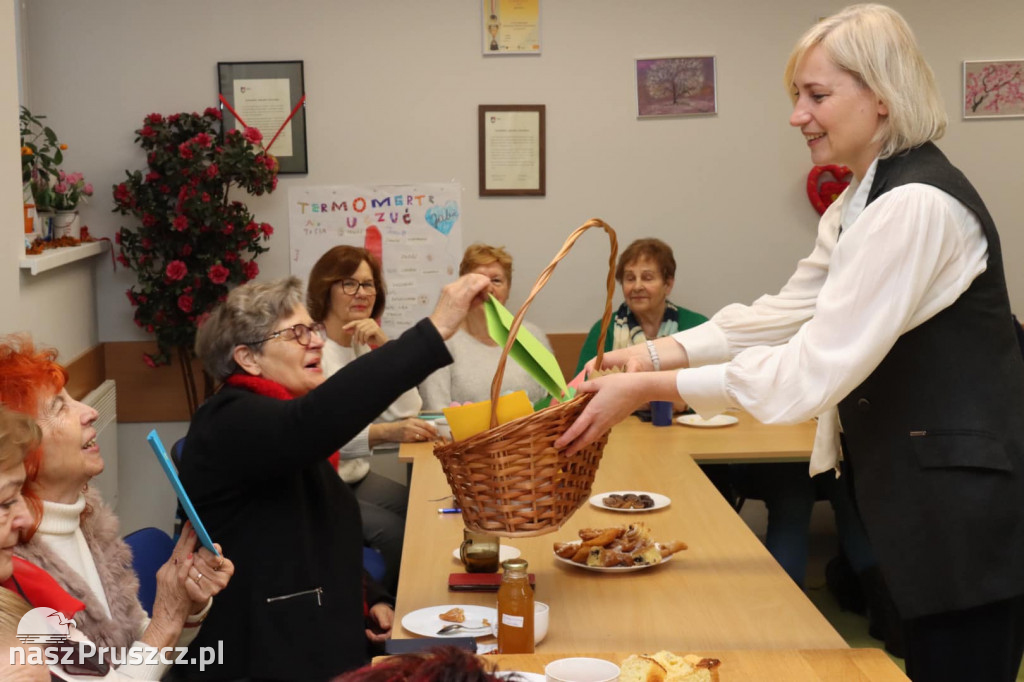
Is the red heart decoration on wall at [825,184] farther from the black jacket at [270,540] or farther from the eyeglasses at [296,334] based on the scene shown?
the black jacket at [270,540]

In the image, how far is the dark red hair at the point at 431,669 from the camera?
0.76 metres

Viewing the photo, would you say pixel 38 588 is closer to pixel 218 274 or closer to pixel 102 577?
pixel 102 577

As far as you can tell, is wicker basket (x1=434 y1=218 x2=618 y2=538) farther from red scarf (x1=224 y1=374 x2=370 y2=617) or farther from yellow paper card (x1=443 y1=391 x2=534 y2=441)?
red scarf (x1=224 y1=374 x2=370 y2=617)

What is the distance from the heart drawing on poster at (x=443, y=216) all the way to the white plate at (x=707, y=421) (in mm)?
1474

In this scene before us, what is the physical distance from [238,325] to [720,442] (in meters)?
1.81

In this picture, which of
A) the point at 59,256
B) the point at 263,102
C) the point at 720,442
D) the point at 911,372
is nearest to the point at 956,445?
the point at 911,372

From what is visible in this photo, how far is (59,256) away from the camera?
3730 mm

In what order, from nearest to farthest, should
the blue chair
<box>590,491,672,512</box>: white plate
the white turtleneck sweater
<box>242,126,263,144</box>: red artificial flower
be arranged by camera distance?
the white turtleneck sweater, the blue chair, <box>590,491,672,512</box>: white plate, <box>242,126,263,144</box>: red artificial flower

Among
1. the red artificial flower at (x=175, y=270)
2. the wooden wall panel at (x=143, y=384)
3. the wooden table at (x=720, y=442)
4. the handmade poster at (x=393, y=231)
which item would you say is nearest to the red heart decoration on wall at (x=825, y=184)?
the wooden table at (x=720, y=442)

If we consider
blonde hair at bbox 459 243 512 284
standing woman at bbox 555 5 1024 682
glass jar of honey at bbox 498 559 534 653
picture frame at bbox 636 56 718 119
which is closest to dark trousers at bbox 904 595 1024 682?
standing woman at bbox 555 5 1024 682

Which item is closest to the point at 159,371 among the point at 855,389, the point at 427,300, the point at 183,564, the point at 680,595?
the point at 427,300

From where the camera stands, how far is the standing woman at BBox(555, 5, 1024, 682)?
1.65 metres

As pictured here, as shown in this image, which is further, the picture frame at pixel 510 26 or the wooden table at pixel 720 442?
the picture frame at pixel 510 26

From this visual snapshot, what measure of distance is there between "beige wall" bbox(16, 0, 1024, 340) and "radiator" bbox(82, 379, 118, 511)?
0.31 m
